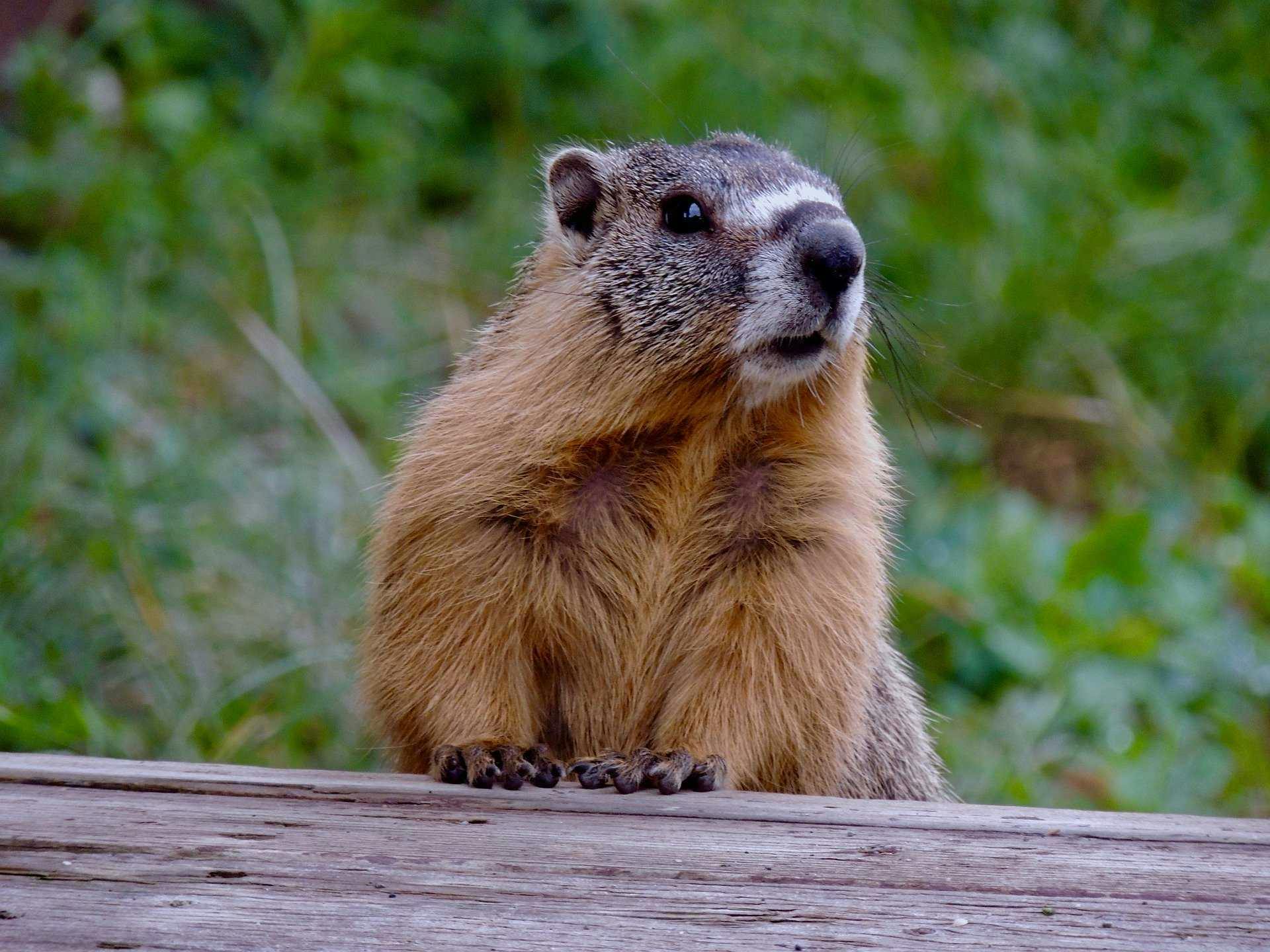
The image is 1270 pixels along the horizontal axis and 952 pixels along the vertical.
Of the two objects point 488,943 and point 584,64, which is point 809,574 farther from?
point 584,64

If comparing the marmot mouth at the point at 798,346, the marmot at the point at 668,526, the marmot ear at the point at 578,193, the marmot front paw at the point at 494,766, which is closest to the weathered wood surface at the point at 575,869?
the marmot front paw at the point at 494,766

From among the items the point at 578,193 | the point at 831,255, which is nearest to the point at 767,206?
the point at 831,255

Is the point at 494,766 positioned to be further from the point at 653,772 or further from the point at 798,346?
the point at 798,346

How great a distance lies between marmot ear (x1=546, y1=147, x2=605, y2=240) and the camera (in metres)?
4.11

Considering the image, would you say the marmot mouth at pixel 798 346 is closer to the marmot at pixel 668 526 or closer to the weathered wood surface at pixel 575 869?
the marmot at pixel 668 526

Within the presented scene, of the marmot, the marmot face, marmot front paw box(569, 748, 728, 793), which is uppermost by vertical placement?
the marmot face

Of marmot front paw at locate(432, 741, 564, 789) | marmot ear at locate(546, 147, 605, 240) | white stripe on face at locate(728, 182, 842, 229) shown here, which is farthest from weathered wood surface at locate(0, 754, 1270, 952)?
marmot ear at locate(546, 147, 605, 240)

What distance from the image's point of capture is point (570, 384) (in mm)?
3674

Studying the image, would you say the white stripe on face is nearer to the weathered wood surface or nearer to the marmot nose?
the marmot nose

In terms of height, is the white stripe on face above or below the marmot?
above

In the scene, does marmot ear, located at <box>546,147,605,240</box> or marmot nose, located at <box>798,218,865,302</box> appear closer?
marmot nose, located at <box>798,218,865,302</box>

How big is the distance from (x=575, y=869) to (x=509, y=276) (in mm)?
5430

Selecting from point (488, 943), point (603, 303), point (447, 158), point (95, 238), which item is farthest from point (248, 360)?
point (488, 943)

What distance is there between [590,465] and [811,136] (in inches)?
179
